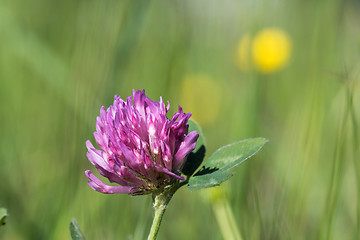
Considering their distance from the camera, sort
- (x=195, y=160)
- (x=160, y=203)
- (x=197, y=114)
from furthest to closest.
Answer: (x=197, y=114) < (x=195, y=160) < (x=160, y=203)

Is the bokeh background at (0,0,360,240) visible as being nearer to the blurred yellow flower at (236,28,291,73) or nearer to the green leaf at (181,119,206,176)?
the blurred yellow flower at (236,28,291,73)

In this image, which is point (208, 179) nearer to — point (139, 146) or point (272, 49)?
point (139, 146)

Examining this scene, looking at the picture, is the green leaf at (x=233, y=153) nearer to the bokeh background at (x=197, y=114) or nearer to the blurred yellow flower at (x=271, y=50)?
the bokeh background at (x=197, y=114)

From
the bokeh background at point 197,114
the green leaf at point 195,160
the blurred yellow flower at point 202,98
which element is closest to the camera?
the green leaf at point 195,160

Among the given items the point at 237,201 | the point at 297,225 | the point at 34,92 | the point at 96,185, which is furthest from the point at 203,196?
the point at 34,92

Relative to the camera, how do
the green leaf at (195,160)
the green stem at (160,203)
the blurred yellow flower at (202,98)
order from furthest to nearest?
the blurred yellow flower at (202,98) → the green leaf at (195,160) → the green stem at (160,203)

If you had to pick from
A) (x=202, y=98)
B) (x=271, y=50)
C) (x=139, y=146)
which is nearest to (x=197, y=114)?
(x=202, y=98)

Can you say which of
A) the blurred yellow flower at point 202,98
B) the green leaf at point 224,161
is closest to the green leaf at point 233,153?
the green leaf at point 224,161
